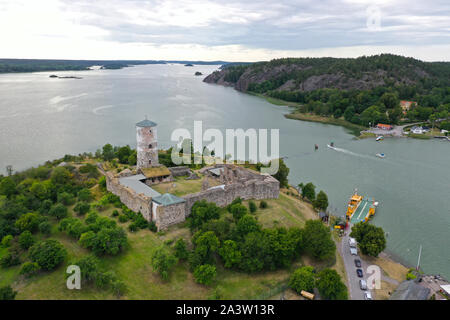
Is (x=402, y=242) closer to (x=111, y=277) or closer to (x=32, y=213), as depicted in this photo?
(x=111, y=277)

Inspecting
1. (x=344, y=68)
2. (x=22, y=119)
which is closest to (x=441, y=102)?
(x=344, y=68)

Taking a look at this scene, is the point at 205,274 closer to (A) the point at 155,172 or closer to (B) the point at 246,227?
(B) the point at 246,227

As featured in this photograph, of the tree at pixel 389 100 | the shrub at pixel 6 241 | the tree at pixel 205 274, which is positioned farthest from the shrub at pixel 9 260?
the tree at pixel 389 100

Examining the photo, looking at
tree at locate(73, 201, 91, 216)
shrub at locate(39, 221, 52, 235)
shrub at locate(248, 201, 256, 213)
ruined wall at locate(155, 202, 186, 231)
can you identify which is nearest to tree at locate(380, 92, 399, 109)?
shrub at locate(248, 201, 256, 213)

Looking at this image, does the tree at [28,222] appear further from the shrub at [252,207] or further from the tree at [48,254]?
the shrub at [252,207]

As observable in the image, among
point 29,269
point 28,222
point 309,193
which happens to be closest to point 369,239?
point 309,193

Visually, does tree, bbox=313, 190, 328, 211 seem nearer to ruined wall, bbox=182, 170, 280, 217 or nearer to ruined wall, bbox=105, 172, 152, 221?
ruined wall, bbox=182, 170, 280, 217
